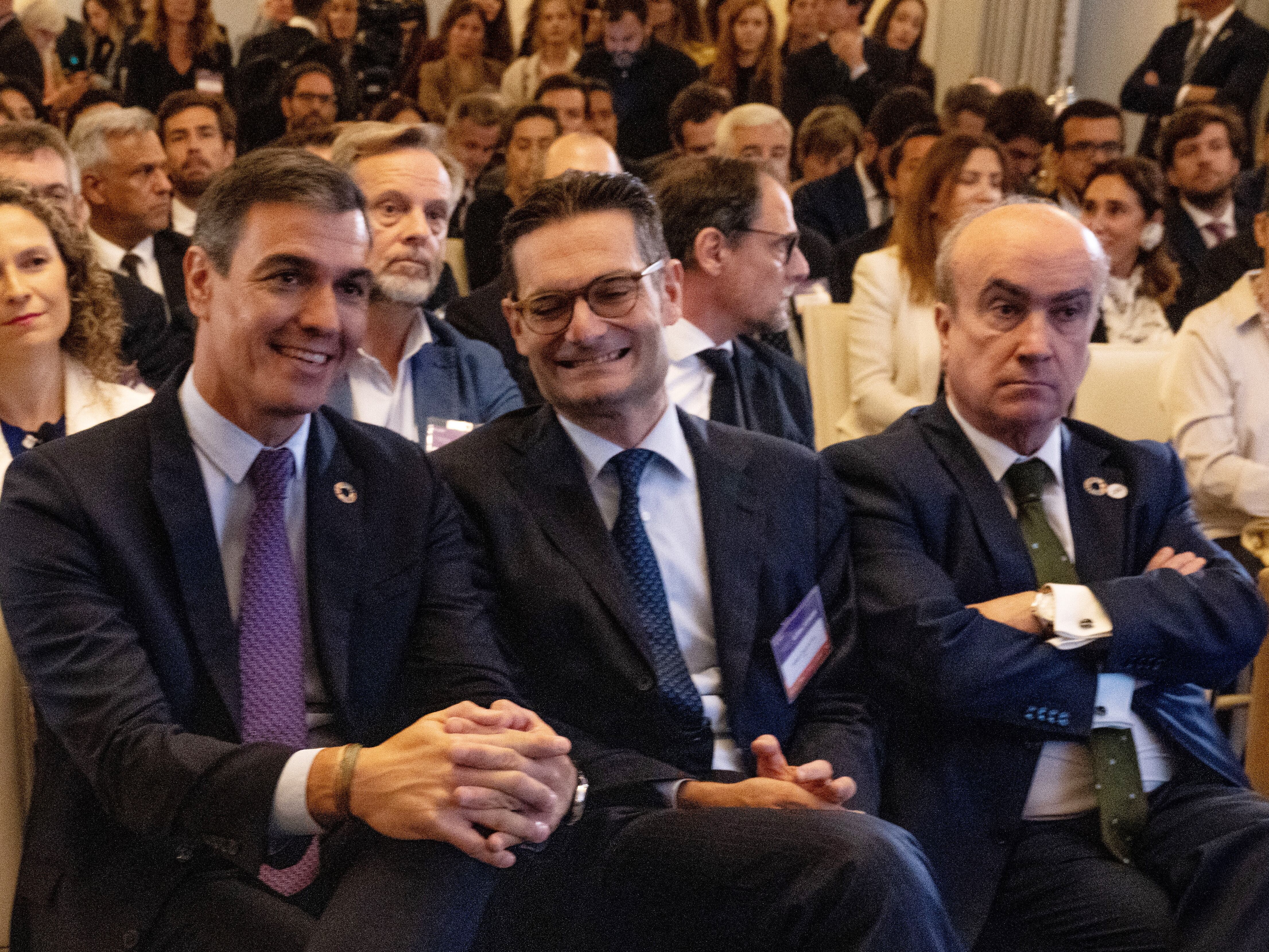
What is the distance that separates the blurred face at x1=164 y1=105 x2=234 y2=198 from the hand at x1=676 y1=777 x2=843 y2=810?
4630 mm

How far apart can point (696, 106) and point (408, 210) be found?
3460 millimetres

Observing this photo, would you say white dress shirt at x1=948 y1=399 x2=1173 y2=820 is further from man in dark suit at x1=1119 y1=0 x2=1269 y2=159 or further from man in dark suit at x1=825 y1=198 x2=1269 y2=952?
man in dark suit at x1=1119 y1=0 x2=1269 y2=159

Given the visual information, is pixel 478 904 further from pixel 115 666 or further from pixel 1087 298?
pixel 1087 298

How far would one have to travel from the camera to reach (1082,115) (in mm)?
6461

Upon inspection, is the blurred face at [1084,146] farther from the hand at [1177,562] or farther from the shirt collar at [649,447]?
the shirt collar at [649,447]

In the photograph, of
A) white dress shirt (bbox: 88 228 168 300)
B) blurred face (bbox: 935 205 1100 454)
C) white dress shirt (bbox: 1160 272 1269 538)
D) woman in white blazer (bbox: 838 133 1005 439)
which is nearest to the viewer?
blurred face (bbox: 935 205 1100 454)

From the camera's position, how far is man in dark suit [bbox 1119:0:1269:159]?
748 centimetres

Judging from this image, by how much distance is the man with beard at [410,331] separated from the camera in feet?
10.3

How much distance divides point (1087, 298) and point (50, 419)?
1915mm

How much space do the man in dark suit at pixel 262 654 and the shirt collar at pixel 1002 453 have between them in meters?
0.86

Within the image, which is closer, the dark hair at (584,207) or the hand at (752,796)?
the hand at (752,796)

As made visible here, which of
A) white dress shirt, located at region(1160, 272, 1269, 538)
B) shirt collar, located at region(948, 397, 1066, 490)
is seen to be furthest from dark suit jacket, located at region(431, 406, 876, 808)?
white dress shirt, located at region(1160, 272, 1269, 538)

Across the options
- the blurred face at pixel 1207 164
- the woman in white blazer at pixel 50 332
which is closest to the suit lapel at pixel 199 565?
the woman in white blazer at pixel 50 332

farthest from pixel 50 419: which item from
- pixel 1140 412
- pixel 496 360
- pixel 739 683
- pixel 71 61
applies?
pixel 71 61
